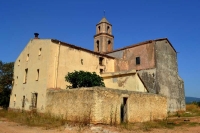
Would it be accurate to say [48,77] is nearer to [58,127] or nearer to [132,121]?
[58,127]

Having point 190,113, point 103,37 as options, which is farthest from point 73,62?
point 190,113

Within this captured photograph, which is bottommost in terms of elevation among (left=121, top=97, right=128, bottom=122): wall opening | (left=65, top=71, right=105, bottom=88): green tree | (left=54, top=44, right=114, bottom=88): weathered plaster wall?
(left=121, top=97, right=128, bottom=122): wall opening

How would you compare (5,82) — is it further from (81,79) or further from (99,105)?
(99,105)

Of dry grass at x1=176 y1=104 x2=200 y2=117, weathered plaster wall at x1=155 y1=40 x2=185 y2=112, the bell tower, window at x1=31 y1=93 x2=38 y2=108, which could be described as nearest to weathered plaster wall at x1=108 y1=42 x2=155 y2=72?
weathered plaster wall at x1=155 y1=40 x2=185 y2=112

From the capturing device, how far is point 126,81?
21.0 m

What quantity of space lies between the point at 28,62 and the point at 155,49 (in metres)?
17.2

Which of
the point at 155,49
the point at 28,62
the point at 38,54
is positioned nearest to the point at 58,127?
the point at 38,54

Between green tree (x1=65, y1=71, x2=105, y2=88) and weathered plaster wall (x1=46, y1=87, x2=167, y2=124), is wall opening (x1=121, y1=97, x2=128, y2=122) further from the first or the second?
green tree (x1=65, y1=71, x2=105, y2=88)

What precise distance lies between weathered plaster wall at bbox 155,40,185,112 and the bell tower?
42.4 feet

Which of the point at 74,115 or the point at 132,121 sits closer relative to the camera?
the point at 74,115

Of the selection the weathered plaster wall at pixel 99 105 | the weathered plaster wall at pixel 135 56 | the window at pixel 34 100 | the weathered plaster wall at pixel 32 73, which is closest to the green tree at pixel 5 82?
the weathered plaster wall at pixel 32 73

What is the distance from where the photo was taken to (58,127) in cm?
1273

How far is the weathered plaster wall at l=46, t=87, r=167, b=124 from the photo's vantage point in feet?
42.6

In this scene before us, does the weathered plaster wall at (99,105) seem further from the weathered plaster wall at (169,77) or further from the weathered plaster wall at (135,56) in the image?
the weathered plaster wall at (135,56)
